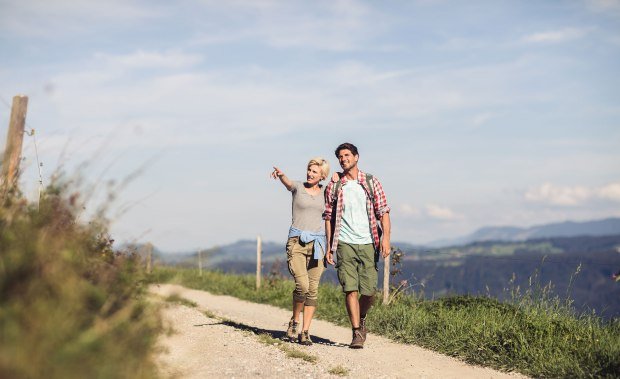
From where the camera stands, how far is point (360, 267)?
8.57 metres

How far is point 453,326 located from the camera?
29.1ft

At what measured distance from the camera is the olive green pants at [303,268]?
8.64 m

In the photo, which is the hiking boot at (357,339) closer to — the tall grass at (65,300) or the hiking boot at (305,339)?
the hiking boot at (305,339)

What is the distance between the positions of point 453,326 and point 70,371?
Answer: 6.39m

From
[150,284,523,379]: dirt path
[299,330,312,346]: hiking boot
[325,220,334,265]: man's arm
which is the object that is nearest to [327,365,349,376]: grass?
[150,284,523,379]: dirt path

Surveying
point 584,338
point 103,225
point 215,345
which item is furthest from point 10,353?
point 584,338

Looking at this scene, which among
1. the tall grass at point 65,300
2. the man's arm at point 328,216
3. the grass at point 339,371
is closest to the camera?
the tall grass at point 65,300

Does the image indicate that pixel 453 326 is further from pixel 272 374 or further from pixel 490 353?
pixel 272 374

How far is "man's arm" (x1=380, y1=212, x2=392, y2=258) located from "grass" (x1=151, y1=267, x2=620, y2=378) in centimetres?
142

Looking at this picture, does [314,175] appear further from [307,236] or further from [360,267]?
[360,267]

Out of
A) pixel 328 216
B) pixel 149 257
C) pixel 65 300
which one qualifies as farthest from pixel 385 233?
pixel 65 300

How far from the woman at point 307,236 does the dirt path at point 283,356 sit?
0.61m

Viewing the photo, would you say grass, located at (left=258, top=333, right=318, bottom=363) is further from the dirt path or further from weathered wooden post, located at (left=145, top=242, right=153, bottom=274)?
weathered wooden post, located at (left=145, top=242, right=153, bottom=274)

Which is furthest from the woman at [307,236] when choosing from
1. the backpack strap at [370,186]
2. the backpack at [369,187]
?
the backpack strap at [370,186]
